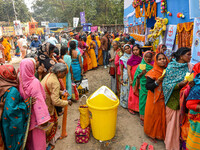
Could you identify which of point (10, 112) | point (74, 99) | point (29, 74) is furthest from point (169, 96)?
point (74, 99)

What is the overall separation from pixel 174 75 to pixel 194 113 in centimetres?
67

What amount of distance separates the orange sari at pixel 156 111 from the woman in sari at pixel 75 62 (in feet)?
8.47

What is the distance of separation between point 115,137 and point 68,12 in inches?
1290

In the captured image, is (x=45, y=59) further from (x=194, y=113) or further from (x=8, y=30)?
(x=8, y=30)

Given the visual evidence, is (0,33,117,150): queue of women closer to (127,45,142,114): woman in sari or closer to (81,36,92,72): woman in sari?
(127,45,142,114): woman in sari

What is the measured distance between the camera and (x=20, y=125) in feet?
6.71

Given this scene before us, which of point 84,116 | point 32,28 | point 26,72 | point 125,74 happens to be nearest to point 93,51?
point 125,74

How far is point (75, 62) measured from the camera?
189 inches

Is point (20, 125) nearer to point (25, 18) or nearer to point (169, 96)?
point (169, 96)

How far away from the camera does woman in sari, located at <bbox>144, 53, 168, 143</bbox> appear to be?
2.59 meters

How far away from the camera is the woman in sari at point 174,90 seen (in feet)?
7.74

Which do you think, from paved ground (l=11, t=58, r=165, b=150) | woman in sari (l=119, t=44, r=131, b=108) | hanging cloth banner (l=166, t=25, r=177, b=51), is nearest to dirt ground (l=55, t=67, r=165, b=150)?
paved ground (l=11, t=58, r=165, b=150)

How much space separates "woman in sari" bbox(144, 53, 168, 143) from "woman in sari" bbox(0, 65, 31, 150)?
6.37ft

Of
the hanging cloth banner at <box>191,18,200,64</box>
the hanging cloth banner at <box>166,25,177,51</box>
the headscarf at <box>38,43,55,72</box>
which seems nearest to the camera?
the hanging cloth banner at <box>191,18,200,64</box>
